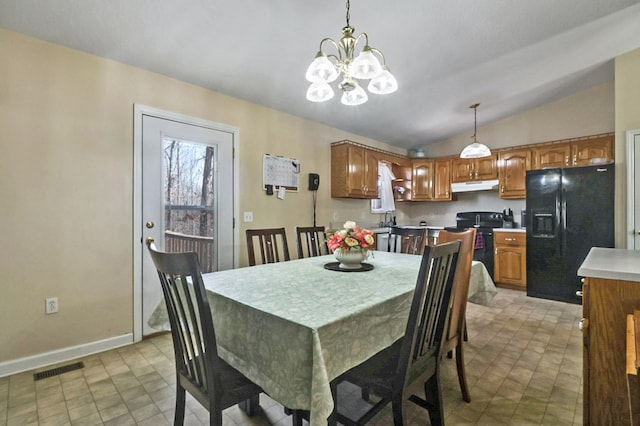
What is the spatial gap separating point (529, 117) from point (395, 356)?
4.86 metres

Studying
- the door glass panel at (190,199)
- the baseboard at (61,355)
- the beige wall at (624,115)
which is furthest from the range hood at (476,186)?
the baseboard at (61,355)

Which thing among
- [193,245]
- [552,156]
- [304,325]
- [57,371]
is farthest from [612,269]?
[552,156]

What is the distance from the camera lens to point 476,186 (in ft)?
16.1

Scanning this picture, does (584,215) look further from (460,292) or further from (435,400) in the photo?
(435,400)

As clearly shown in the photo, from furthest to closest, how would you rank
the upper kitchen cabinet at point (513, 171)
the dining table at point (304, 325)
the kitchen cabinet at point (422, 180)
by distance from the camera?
the kitchen cabinet at point (422, 180) < the upper kitchen cabinet at point (513, 171) < the dining table at point (304, 325)

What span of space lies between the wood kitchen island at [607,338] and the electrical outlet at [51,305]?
3211mm

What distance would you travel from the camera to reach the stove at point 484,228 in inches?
177

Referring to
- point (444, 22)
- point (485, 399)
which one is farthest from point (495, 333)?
point (444, 22)

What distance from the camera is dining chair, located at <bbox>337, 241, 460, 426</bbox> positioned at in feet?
4.00

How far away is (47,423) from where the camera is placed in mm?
1616

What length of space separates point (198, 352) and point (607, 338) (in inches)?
66.8

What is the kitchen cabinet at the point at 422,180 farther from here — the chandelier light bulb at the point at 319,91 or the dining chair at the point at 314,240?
the chandelier light bulb at the point at 319,91

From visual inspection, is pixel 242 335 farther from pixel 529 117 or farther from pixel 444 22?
pixel 529 117

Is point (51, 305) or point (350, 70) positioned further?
point (51, 305)
